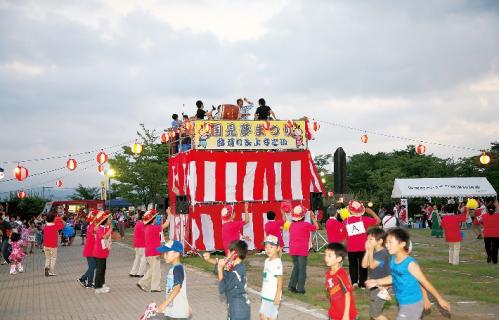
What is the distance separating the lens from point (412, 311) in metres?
5.46

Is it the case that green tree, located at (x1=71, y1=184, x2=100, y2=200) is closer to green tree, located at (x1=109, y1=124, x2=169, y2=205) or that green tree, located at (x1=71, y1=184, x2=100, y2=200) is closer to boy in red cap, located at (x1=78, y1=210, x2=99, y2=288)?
green tree, located at (x1=109, y1=124, x2=169, y2=205)

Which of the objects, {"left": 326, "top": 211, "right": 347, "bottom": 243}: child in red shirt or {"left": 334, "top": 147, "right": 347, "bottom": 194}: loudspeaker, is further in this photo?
{"left": 334, "top": 147, "right": 347, "bottom": 194}: loudspeaker

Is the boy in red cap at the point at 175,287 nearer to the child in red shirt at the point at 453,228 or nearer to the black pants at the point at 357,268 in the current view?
the black pants at the point at 357,268

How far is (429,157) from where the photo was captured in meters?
59.0

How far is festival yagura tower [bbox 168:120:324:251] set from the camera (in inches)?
844

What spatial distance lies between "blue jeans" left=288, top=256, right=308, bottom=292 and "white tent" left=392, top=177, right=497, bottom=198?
28.9 metres

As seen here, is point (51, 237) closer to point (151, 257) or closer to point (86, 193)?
point (151, 257)

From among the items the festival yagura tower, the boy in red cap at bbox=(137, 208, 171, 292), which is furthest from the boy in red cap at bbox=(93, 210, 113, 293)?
the festival yagura tower

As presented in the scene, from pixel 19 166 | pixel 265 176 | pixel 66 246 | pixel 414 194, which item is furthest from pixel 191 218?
pixel 414 194

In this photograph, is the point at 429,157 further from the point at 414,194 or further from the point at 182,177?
the point at 182,177

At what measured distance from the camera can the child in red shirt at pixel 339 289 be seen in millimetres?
5673

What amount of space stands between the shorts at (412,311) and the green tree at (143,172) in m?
40.7

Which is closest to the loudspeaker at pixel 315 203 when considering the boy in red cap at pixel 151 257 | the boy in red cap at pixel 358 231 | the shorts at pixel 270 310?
the boy in red cap at pixel 358 231

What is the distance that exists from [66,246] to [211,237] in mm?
14240
